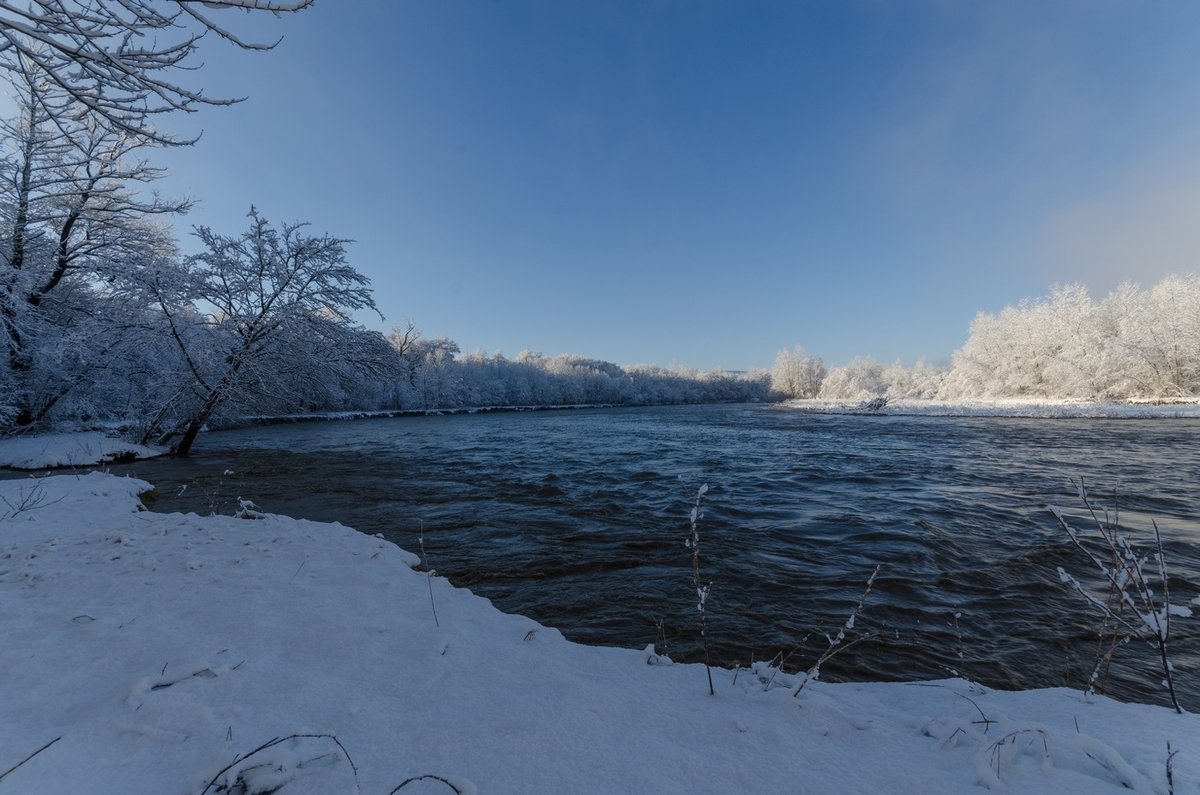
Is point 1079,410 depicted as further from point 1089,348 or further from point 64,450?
point 64,450

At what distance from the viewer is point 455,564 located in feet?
19.1

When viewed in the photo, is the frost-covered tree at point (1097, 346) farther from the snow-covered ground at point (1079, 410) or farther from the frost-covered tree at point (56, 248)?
the frost-covered tree at point (56, 248)

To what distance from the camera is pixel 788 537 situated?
6.99m

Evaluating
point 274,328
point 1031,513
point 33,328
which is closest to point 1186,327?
point 1031,513

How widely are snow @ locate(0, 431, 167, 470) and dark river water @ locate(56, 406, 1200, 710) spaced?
891 mm

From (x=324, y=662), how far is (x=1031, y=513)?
1077cm

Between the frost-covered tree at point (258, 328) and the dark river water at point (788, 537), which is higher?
the frost-covered tree at point (258, 328)

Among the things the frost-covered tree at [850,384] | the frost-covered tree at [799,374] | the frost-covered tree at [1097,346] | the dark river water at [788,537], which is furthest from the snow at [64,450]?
the frost-covered tree at [799,374]

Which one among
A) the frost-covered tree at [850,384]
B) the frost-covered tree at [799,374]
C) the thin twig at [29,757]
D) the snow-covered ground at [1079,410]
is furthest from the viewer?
the frost-covered tree at [799,374]

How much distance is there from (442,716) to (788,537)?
602 cm

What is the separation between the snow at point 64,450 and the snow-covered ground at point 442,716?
11.9 m

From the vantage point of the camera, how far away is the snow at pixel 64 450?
1138 centimetres

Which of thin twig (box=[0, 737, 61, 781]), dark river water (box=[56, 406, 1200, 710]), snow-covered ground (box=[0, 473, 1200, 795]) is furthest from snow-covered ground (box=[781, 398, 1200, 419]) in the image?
thin twig (box=[0, 737, 61, 781])

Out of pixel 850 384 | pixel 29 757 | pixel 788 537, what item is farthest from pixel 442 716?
pixel 850 384
